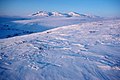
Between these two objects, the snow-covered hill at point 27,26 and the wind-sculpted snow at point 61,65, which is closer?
the wind-sculpted snow at point 61,65

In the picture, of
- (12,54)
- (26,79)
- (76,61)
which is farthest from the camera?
(12,54)

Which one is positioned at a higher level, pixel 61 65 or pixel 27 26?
pixel 61 65

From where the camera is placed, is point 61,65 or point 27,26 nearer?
point 61,65

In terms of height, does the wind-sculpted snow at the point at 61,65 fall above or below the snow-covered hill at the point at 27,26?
above

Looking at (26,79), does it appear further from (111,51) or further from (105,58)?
(111,51)

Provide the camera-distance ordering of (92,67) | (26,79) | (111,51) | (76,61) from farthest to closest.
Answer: (111,51)
(76,61)
(92,67)
(26,79)

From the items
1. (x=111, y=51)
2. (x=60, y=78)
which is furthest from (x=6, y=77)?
(x=111, y=51)

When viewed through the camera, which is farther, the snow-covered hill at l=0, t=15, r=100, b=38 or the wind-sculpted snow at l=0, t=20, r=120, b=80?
the snow-covered hill at l=0, t=15, r=100, b=38

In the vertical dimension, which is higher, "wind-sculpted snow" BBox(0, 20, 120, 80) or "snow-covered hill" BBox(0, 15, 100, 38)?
"wind-sculpted snow" BBox(0, 20, 120, 80)

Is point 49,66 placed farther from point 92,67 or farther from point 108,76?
point 108,76

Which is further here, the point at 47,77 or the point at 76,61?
the point at 76,61
